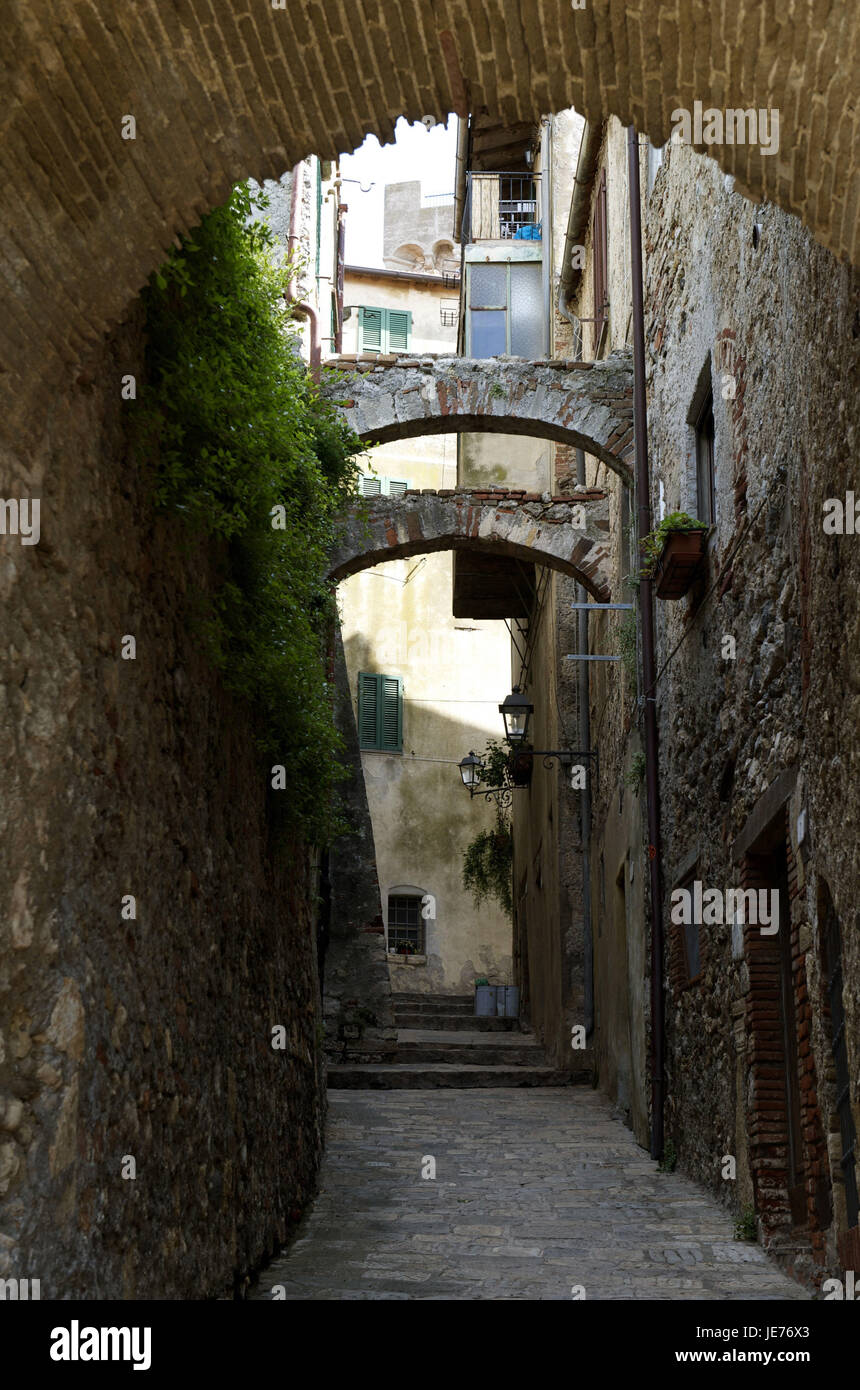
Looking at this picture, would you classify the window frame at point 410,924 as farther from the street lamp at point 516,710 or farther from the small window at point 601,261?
the small window at point 601,261

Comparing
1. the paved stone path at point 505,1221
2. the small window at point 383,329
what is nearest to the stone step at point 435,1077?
the paved stone path at point 505,1221

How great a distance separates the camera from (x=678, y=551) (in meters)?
7.46

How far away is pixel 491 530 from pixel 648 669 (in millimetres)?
2897

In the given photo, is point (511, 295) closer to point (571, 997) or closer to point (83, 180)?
point (571, 997)

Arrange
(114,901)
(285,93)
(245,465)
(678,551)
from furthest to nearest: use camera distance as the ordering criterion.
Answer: (678,551)
(245,465)
(114,901)
(285,93)

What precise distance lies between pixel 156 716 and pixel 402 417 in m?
6.29

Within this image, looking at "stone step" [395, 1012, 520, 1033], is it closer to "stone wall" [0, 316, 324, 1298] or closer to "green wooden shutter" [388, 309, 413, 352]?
"stone wall" [0, 316, 324, 1298]

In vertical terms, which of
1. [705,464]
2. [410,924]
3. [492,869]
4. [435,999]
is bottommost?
[435,999]

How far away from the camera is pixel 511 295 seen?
52.5 ft

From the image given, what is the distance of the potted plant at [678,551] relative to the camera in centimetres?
746

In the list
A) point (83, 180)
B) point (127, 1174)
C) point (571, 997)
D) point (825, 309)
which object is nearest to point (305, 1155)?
point (127, 1174)

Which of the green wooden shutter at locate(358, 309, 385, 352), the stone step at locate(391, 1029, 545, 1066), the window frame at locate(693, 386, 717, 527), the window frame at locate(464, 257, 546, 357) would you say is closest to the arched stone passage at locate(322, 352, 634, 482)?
the window frame at locate(693, 386, 717, 527)

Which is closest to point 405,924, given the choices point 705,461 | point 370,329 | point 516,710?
point 516,710

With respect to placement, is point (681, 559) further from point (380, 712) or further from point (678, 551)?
point (380, 712)
